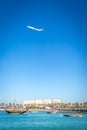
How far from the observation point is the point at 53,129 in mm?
14500

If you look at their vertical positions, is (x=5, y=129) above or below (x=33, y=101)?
below

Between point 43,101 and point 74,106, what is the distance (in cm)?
1368

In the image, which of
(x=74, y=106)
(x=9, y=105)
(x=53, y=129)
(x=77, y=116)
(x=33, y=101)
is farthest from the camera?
(x=33, y=101)

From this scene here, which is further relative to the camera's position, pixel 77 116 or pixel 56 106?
pixel 56 106

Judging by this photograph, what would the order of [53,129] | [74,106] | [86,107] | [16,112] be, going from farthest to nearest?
[74,106] → [86,107] → [16,112] → [53,129]

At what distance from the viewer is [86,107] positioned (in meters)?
43.6

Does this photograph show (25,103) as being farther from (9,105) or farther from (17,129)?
(17,129)

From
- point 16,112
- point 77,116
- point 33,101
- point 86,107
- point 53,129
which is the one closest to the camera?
point 53,129

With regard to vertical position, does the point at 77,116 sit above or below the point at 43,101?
below

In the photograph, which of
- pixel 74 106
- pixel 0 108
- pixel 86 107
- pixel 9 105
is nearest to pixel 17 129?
pixel 86 107

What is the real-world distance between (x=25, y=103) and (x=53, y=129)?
44936 mm

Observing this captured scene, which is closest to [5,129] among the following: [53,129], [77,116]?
[53,129]

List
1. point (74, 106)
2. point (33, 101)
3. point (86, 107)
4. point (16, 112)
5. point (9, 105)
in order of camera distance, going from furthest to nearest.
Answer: point (33, 101)
point (9, 105)
point (74, 106)
point (86, 107)
point (16, 112)

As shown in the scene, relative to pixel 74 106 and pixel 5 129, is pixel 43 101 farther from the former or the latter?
pixel 5 129
